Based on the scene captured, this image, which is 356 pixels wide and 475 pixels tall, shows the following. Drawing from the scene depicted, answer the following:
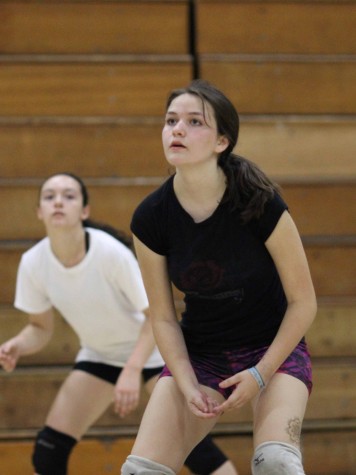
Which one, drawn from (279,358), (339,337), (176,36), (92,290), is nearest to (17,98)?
(176,36)

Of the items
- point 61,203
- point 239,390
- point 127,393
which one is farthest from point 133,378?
point 239,390

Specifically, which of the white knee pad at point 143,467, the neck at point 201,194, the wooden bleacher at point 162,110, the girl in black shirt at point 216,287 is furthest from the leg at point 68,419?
the neck at point 201,194

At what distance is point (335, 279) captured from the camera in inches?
163

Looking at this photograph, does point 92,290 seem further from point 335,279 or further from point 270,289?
point 335,279


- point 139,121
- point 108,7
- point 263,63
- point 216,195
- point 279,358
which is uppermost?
point 108,7

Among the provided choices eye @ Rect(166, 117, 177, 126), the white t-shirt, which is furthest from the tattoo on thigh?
the white t-shirt

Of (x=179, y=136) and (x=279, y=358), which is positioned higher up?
(x=179, y=136)

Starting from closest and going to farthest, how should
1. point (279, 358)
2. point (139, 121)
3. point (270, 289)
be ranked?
point (279, 358), point (270, 289), point (139, 121)

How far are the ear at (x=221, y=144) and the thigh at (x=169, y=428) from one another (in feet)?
1.96

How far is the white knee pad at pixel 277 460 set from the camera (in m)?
2.00

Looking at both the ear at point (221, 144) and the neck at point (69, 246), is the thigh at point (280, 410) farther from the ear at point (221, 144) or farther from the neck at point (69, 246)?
the neck at point (69, 246)

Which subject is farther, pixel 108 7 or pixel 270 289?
pixel 108 7

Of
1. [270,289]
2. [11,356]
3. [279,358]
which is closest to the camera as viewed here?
[279,358]

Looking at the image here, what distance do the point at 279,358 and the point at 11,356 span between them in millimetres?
1146
